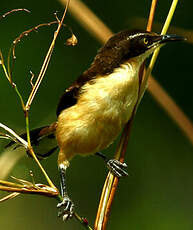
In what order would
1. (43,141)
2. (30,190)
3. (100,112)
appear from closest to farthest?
(30,190), (100,112), (43,141)

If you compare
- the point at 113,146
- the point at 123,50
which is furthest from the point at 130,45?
the point at 113,146

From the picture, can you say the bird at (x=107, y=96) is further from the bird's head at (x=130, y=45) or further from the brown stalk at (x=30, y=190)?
the brown stalk at (x=30, y=190)

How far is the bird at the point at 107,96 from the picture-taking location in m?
2.79

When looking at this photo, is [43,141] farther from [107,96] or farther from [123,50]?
[123,50]

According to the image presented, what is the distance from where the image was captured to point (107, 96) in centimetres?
283

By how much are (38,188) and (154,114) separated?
315 centimetres

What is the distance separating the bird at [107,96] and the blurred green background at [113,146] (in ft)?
5.39

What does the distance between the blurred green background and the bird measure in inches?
64.7

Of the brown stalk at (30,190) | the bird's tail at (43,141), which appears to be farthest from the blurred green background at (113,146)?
the brown stalk at (30,190)

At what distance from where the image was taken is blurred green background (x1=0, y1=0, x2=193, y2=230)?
4777 millimetres

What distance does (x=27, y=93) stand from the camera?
15.8 ft

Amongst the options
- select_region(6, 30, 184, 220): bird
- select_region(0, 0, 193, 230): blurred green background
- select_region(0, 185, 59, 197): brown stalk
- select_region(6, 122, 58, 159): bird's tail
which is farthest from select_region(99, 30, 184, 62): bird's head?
select_region(0, 0, 193, 230): blurred green background

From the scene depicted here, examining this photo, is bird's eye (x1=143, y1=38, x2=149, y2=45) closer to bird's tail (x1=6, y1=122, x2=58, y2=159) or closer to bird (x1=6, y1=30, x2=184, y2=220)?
bird (x1=6, y1=30, x2=184, y2=220)

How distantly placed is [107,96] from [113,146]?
2.15m
